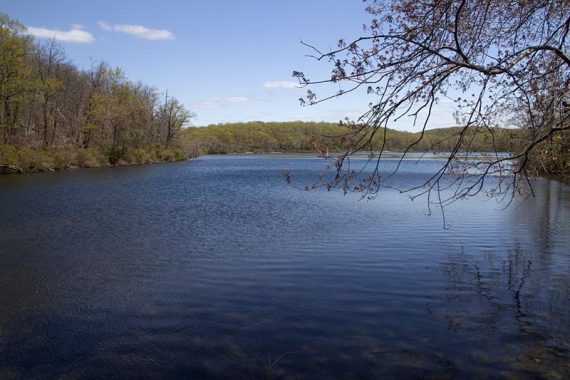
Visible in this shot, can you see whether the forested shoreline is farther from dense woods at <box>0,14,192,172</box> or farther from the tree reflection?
the tree reflection

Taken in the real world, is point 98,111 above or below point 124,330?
above

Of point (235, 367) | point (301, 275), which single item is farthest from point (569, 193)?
point (235, 367)

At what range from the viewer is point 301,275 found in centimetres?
1062

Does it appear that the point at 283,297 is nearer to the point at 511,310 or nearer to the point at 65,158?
the point at 511,310

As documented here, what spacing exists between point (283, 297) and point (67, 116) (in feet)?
189

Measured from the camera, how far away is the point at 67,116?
5809 cm

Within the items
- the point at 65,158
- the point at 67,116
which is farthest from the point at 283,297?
the point at 67,116

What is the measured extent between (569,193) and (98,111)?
54.2m

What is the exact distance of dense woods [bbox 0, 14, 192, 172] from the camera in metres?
44.2

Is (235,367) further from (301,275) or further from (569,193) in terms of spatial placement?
(569,193)

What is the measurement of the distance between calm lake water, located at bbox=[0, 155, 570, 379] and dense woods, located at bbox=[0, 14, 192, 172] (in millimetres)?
31816

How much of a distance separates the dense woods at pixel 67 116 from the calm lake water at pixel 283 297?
31.8 metres

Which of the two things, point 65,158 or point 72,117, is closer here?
point 65,158

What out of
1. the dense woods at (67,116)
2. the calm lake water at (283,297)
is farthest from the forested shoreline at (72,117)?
the calm lake water at (283,297)
